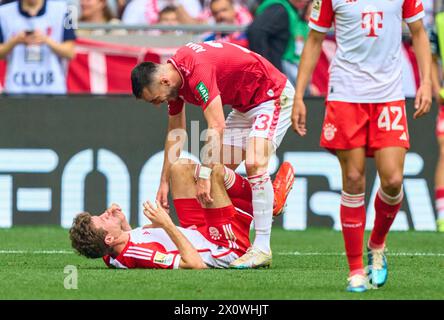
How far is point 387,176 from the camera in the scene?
26.5 ft

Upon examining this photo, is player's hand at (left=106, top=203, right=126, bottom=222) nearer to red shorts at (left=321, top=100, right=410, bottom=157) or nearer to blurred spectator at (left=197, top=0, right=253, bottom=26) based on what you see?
red shorts at (left=321, top=100, right=410, bottom=157)

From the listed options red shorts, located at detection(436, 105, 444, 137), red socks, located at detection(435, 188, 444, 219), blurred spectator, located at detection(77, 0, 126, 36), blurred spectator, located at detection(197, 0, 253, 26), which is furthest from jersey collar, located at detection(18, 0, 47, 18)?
red socks, located at detection(435, 188, 444, 219)

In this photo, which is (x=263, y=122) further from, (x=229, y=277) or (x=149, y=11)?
(x=149, y=11)

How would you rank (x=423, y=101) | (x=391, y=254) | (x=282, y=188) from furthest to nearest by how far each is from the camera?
1. (x=391, y=254)
2. (x=282, y=188)
3. (x=423, y=101)

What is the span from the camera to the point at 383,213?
8422 mm

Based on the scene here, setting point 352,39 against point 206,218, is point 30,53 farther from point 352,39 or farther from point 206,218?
point 352,39

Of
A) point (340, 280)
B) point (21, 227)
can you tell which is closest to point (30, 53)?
point (21, 227)

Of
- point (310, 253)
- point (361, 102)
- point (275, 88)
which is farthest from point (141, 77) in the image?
point (310, 253)

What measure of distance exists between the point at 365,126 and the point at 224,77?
7.21ft

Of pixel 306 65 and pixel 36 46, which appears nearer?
pixel 306 65

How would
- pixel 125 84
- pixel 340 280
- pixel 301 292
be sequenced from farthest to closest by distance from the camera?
pixel 125 84, pixel 340 280, pixel 301 292

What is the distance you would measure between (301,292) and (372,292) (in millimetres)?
459

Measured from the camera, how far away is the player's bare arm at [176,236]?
923 centimetres

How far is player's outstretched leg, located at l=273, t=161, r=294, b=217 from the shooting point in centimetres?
1064
